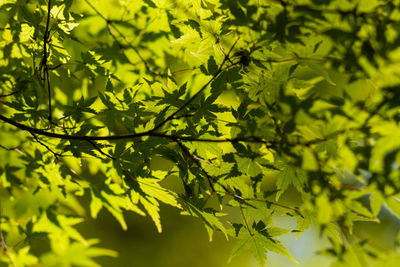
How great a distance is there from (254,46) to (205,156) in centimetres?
35

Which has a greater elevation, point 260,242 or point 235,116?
point 235,116

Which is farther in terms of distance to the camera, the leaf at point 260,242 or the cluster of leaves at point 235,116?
the leaf at point 260,242

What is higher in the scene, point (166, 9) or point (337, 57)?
point (166, 9)

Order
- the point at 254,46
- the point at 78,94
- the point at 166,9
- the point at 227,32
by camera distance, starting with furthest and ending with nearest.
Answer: the point at 78,94
the point at 166,9
the point at 227,32
the point at 254,46

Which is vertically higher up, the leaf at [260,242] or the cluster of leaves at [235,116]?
the cluster of leaves at [235,116]

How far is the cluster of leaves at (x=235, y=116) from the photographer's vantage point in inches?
27.2

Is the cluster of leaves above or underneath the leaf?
above

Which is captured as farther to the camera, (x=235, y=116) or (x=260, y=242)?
(x=260, y=242)

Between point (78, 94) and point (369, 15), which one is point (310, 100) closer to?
point (369, 15)

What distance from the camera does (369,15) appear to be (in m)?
0.70

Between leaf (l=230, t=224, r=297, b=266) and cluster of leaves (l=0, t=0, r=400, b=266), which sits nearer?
cluster of leaves (l=0, t=0, r=400, b=266)

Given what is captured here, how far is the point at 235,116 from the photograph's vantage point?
0.91 metres

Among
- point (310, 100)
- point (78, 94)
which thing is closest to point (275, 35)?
point (310, 100)

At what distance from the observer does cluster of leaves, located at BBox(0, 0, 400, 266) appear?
69 cm
